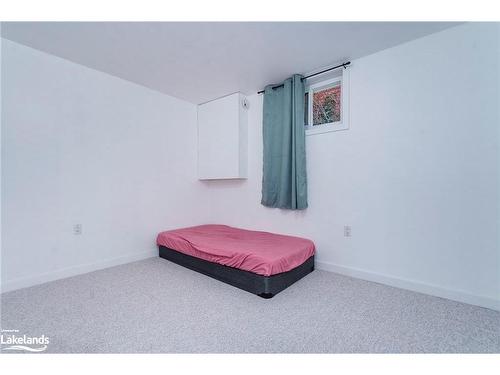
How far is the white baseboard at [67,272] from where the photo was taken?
6.46ft

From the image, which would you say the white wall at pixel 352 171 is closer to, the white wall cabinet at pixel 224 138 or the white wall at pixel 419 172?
the white wall at pixel 419 172

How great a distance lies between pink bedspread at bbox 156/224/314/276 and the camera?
1945mm

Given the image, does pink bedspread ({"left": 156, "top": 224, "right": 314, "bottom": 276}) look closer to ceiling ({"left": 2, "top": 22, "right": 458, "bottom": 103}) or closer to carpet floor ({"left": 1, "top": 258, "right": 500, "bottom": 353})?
carpet floor ({"left": 1, "top": 258, "right": 500, "bottom": 353})

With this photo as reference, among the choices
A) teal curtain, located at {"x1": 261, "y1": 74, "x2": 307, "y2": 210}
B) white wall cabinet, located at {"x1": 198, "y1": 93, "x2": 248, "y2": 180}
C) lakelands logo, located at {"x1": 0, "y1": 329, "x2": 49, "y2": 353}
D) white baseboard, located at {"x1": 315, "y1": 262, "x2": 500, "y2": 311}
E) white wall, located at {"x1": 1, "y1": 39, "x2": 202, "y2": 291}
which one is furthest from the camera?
white wall cabinet, located at {"x1": 198, "y1": 93, "x2": 248, "y2": 180}

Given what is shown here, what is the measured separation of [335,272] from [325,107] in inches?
74.1

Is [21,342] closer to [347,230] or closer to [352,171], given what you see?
[347,230]

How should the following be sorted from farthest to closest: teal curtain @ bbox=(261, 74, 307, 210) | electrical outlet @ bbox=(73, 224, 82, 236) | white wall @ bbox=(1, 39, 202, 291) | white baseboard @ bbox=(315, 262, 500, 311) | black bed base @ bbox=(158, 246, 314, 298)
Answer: teal curtain @ bbox=(261, 74, 307, 210) < electrical outlet @ bbox=(73, 224, 82, 236) < white wall @ bbox=(1, 39, 202, 291) < black bed base @ bbox=(158, 246, 314, 298) < white baseboard @ bbox=(315, 262, 500, 311)

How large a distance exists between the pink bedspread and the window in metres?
1.33

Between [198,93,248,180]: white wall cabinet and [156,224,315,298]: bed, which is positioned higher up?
[198,93,248,180]: white wall cabinet

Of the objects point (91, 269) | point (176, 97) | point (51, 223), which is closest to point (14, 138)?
point (51, 223)

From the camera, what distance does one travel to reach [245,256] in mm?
2002

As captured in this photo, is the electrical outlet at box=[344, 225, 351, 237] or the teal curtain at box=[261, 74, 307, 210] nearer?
the electrical outlet at box=[344, 225, 351, 237]

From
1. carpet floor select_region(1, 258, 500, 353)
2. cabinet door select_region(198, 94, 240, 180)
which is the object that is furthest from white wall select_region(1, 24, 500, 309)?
cabinet door select_region(198, 94, 240, 180)

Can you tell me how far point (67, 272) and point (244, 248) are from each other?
1.83 m
